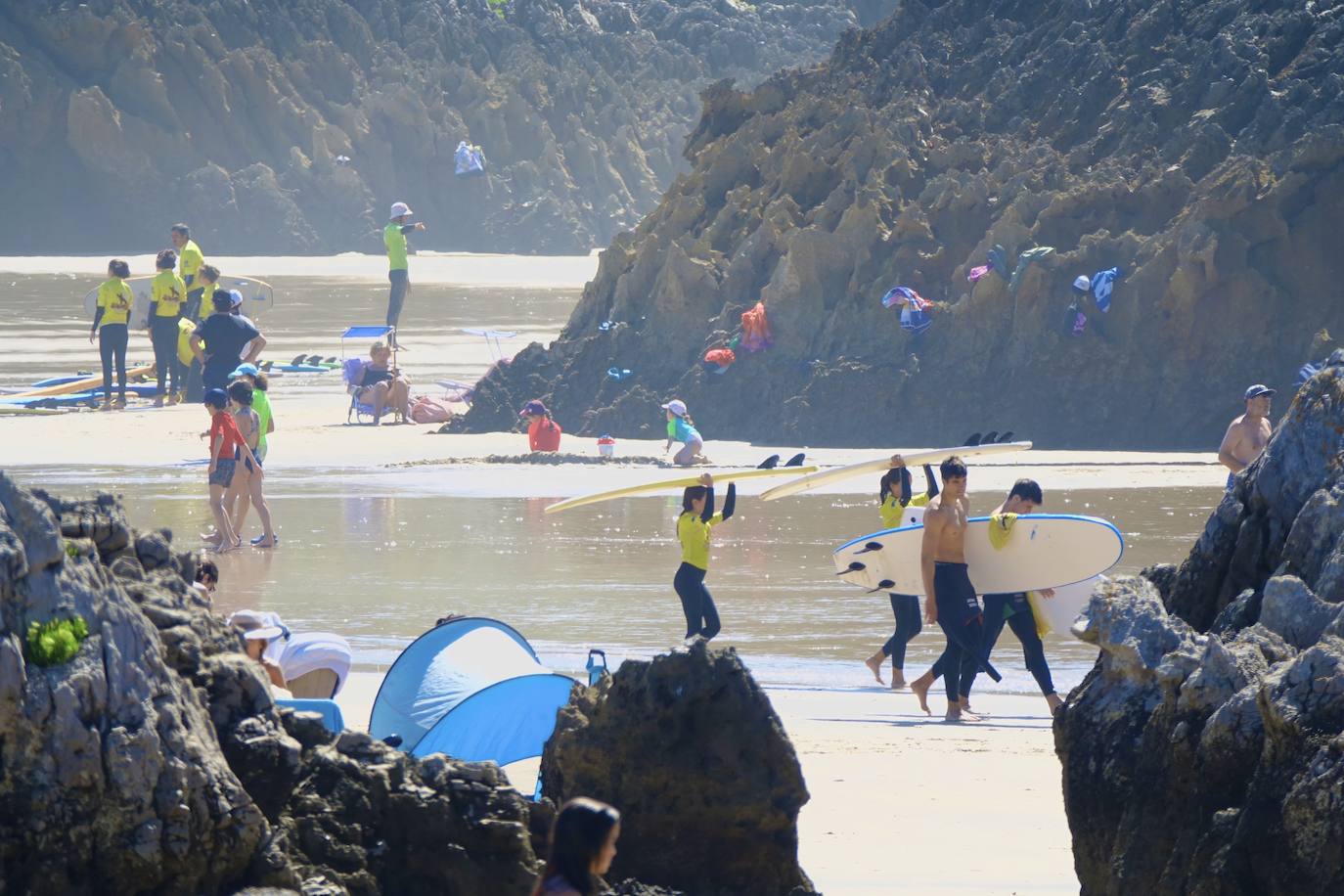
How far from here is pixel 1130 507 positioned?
608 inches

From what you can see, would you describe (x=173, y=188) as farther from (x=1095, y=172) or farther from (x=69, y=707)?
(x=69, y=707)

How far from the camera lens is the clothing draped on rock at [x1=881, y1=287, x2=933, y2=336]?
20312mm

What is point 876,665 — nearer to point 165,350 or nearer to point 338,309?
point 165,350

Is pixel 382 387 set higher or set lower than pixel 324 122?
lower

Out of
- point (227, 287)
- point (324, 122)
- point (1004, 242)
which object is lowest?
point (227, 287)

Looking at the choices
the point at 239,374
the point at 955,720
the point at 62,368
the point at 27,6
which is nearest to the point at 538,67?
the point at 27,6

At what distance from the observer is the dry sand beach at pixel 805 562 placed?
22.8ft

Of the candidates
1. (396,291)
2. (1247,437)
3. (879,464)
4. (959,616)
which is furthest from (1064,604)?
(396,291)

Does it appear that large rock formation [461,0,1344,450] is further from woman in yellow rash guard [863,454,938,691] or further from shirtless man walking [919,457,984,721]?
shirtless man walking [919,457,984,721]

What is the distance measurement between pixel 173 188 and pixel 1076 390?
4278 cm

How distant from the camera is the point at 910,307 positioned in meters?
20.4

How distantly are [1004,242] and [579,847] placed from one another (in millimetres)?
17010

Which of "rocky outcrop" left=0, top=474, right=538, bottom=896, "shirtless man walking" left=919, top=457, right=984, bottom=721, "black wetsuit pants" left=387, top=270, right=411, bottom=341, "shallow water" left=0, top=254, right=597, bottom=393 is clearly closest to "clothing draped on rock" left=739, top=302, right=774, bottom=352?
"shallow water" left=0, top=254, right=597, bottom=393

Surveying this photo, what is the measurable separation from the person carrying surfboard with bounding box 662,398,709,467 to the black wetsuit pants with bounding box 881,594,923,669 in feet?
25.8
